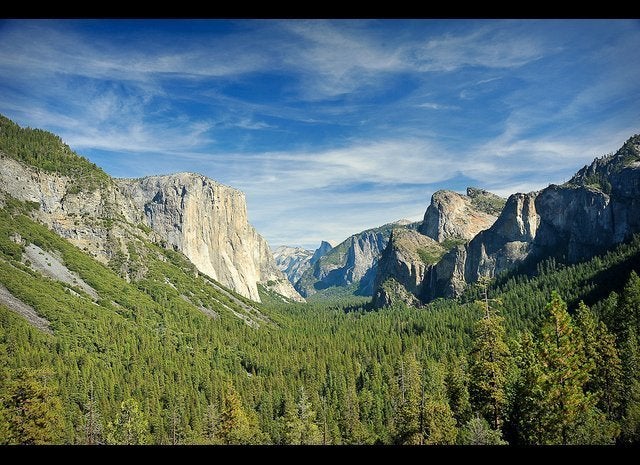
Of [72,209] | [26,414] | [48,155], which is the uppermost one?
[48,155]

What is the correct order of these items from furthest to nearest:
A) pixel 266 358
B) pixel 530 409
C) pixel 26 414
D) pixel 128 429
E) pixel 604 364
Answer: pixel 266 358, pixel 128 429, pixel 604 364, pixel 26 414, pixel 530 409

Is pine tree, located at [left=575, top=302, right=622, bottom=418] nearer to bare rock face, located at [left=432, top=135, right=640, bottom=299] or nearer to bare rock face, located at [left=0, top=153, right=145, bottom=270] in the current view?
bare rock face, located at [left=432, top=135, right=640, bottom=299]

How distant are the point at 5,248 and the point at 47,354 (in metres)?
46.6

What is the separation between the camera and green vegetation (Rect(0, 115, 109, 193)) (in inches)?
5443

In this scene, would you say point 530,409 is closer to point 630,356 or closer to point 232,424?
point 630,356

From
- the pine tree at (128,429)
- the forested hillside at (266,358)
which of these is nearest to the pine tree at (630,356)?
the forested hillside at (266,358)

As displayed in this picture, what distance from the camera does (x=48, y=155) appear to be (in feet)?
490

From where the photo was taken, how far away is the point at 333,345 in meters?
104

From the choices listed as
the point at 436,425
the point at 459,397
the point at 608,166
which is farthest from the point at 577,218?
the point at 436,425

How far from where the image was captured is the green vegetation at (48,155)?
454 feet

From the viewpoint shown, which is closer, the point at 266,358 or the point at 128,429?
the point at 128,429

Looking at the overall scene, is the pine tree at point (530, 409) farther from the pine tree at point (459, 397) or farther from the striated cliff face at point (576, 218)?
the striated cliff face at point (576, 218)

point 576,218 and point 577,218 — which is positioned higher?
point 576,218
